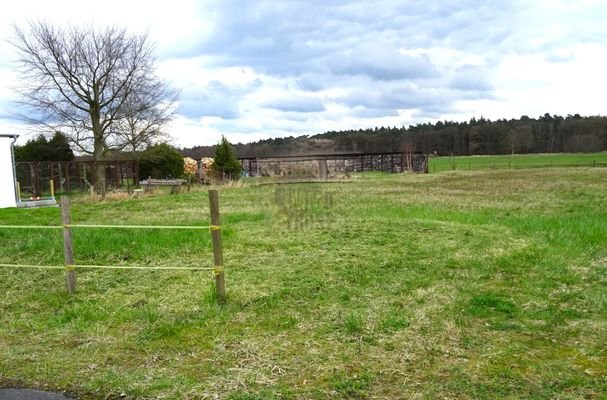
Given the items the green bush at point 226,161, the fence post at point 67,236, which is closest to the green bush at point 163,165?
the green bush at point 226,161

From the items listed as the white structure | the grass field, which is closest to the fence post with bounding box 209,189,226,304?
the grass field

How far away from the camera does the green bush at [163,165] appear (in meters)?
29.3

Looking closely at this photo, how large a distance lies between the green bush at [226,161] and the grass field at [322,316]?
21361 mm

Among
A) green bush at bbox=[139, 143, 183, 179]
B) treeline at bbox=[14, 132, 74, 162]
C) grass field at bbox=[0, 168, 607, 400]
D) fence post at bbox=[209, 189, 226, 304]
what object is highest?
treeline at bbox=[14, 132, 74, 162]

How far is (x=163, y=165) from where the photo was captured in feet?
98.5

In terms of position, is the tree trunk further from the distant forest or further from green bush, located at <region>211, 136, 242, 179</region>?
the distant forest

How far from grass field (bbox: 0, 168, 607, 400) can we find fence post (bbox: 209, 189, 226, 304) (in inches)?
7.2

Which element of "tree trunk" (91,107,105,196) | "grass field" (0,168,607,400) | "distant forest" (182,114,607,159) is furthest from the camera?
"distant forest" (182,114,607,159)

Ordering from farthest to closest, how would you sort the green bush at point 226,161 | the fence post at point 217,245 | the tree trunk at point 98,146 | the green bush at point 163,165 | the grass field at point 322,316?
the green bush at point 226,161
the green bush at point 163,165
the tree trunk at point 98,146
the fence post at point 217,245
the grass field at point 322,316

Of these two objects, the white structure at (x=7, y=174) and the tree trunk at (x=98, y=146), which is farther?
the tree trunk at (x=98, y=146)

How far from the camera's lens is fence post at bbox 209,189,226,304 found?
5.04 meters

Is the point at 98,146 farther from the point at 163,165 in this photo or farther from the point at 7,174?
the point at 7,174

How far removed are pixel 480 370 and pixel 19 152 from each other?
114 feet

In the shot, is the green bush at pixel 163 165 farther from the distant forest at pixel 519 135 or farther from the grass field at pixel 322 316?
the distant forest at pixel 519 135
